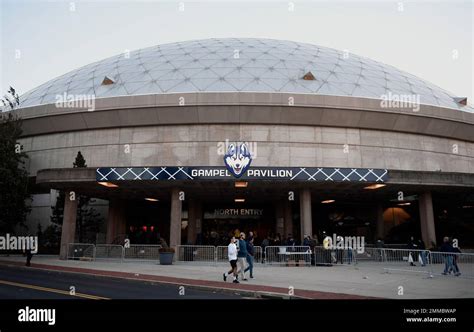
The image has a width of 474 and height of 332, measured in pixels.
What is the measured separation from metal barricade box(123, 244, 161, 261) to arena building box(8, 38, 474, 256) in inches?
90.7

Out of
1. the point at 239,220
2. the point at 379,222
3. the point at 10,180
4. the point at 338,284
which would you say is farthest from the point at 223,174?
the point at 379,222

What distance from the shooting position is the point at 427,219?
2789 cm

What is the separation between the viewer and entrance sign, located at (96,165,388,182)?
77.8 feet

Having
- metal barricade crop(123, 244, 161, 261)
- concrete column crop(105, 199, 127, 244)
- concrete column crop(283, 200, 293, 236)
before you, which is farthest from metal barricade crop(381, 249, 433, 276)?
concrete column crop(105, 199, 127, 244)

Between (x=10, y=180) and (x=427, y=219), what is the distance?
32.6m

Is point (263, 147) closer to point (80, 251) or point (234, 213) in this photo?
point (234, 213)

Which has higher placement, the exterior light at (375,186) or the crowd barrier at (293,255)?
the exterior light at (375,186)

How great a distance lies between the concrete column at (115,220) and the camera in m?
33.0

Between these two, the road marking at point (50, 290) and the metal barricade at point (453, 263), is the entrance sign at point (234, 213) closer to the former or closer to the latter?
the metal barricade at point (453, 263)

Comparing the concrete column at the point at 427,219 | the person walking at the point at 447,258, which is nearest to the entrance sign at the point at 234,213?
the concrete column at the point at 427,219

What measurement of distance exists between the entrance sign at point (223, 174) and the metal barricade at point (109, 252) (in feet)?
14.5

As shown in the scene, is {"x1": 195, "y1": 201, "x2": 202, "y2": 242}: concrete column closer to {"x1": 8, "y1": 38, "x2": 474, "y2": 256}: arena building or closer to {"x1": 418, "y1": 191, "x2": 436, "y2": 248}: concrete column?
{"x1": 8, "y1": 38, "x2": 474, "y2": 256}: arena building
